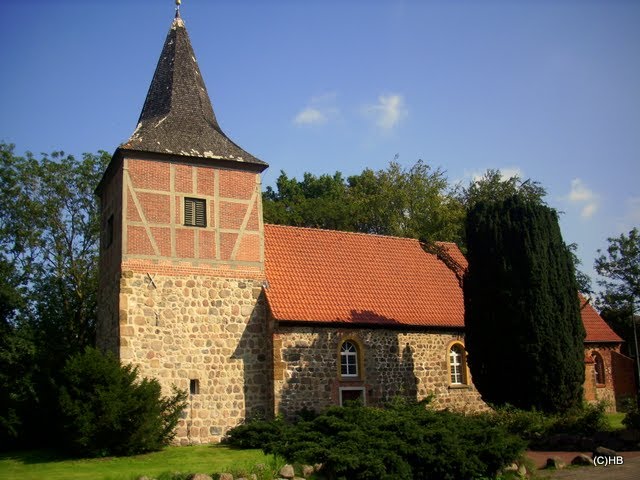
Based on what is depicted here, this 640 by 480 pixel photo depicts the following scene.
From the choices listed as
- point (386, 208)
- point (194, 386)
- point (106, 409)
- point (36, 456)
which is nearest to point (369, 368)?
point (194, 386)

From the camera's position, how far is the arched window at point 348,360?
20.3 metres

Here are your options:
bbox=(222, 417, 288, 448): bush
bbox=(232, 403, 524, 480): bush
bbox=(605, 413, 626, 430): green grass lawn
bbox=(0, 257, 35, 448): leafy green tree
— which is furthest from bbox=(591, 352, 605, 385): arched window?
bbox=(0, 257, 35, 448): leafy green tree

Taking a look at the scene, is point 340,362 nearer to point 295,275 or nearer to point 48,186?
point 295,275

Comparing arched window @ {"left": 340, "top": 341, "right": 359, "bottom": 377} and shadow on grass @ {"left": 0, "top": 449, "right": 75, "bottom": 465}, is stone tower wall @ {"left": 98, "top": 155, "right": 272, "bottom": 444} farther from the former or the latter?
shadow on grass @ {"left": 0, "top": 449, "right": 75, "bottom": 465}

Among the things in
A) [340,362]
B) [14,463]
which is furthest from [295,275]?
[14,463]

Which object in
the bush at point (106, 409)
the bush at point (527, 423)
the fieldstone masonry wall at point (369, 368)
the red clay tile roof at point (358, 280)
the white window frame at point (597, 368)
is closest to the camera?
the bush at point (106, 409)

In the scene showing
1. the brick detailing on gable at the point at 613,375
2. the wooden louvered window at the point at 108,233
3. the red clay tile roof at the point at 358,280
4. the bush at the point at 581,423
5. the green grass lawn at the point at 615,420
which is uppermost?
the wooden louvered window at the point at 108,233

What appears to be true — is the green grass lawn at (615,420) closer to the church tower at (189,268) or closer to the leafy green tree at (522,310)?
→ the leafy green tree at (522,310)

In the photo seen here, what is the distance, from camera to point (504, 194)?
1404 inches

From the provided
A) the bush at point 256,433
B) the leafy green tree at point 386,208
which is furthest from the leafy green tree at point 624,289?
the bush at point 256,433

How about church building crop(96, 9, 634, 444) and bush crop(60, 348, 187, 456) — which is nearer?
bush crop(60, 348, 187, 456)

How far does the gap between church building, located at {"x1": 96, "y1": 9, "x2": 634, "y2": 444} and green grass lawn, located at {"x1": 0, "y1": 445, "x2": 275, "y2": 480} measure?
80.9 inches

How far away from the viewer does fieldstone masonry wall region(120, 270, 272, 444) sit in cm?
1812

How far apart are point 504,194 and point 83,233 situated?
21643 mm
